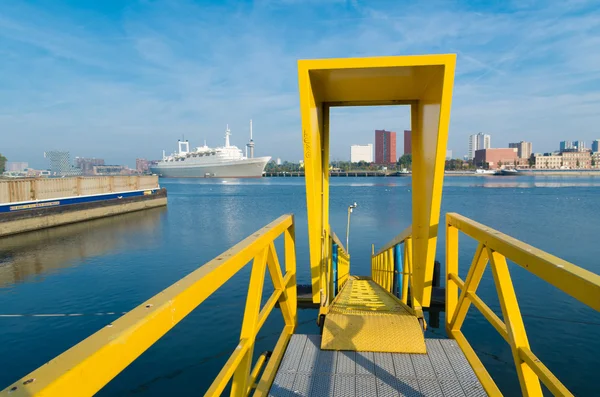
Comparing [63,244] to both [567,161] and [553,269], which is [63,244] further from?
[567,161]

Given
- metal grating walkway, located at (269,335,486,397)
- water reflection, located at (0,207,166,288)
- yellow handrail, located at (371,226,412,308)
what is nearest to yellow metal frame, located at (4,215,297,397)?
metal grating walkway, located at (269,335,486,397)

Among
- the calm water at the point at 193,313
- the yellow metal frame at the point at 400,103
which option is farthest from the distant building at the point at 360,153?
the yellow metal frame at the point at 400,103

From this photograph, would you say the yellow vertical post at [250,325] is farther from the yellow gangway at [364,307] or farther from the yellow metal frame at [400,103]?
the yellow metal frame at [400,103]

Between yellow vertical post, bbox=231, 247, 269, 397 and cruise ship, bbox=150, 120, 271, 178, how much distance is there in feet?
324

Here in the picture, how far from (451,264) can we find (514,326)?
1758 millimetres

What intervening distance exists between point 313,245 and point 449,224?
1.52m

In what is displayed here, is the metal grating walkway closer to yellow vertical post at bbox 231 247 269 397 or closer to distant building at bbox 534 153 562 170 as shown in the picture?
yellow vertical post at bbox 231 247 269 397

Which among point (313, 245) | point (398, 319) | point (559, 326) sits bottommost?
point (559, 326)

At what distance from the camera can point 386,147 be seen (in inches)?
7490

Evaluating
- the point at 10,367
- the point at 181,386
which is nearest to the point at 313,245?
the point at 181,386

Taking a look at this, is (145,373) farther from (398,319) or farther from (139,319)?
(139,319)

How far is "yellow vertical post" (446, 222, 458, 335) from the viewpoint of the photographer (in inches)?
164

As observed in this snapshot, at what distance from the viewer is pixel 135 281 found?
12570 mm

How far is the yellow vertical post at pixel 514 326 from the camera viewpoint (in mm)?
2287
